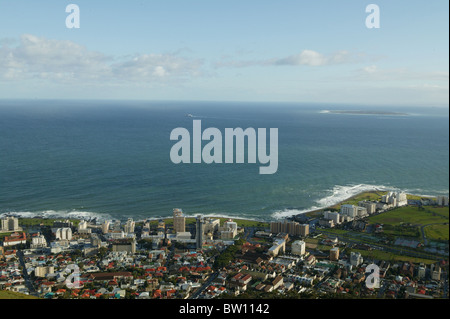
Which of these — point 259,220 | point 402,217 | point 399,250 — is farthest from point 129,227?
point 402,217

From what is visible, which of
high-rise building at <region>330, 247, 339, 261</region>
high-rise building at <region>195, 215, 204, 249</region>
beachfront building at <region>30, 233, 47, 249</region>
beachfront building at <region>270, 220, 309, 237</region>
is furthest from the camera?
beachfront building at <region>270, 220, 309, 237</region>

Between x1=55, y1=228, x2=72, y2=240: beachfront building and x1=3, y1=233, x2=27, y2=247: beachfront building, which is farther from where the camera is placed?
x1=55, y1=228, x2=72, y2=240: beachfront building

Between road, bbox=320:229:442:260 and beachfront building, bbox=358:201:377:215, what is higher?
beachfront building, bbox=358:201:377:215

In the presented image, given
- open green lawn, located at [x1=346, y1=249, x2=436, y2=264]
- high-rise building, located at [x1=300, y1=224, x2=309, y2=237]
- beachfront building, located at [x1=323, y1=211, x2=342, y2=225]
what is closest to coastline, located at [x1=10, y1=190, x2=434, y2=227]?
beachfront building, located at [x1=323, y1=211, x2=342, y2=225]

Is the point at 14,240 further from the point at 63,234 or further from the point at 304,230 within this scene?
the point at 304,230

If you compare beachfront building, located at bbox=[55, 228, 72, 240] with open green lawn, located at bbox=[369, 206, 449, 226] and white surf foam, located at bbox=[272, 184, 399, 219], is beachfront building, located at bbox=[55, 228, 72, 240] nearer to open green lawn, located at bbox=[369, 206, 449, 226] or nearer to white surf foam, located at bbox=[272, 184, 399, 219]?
white surf foam, located at bbox=[272, 184, 399, 219]

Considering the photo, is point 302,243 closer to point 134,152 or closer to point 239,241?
→ point 239,241

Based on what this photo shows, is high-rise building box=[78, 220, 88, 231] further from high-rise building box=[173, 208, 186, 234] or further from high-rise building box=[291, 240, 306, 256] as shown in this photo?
high-rise building box=[291, 240, 306, 256]
